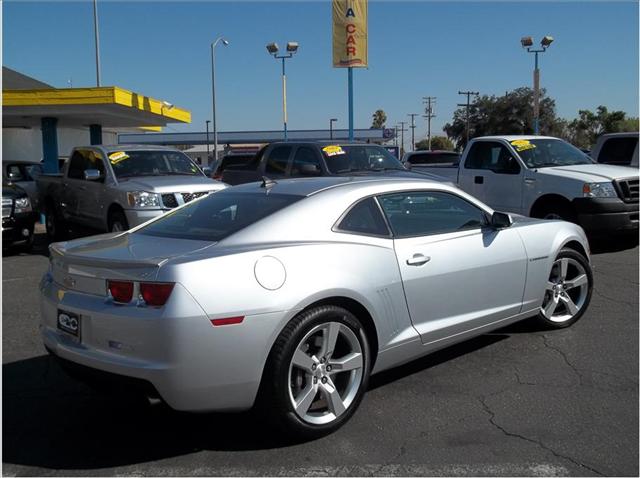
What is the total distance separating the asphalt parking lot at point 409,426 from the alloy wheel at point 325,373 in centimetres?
19

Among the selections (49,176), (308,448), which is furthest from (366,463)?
(49,176)

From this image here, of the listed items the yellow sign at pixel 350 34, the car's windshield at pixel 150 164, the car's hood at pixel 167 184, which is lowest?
the car's hood at pixel 167 184

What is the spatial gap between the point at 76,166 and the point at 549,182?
8236mm

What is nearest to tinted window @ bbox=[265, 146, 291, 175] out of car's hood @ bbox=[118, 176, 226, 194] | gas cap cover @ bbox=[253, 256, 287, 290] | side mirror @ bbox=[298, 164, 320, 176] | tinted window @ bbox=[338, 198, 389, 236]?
side mirror @ bbox=[298, 164, 320, 176]

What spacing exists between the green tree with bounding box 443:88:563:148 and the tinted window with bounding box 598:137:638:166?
48.2m

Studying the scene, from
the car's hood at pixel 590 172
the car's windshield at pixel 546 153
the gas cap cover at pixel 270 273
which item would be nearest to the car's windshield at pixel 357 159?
the car's windshield at pixel 546 153

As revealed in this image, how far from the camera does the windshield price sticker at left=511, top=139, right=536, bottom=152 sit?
34.8 ft

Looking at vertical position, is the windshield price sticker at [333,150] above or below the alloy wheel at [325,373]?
Answer: above

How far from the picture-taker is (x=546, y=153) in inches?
419

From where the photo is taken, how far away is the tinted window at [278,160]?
11367mm

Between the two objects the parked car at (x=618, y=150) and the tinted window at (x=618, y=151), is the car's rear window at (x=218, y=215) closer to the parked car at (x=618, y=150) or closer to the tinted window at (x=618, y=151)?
the parked car at (x=618, y=150)

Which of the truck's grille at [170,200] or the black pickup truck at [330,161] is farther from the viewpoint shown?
the black pickup truck at [330,161]

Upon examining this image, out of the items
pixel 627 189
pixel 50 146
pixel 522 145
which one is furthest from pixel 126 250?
pixel 50 146

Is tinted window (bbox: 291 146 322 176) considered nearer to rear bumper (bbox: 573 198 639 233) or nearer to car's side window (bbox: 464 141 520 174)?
car's side window (bbox: 464 141 520 174)
